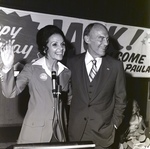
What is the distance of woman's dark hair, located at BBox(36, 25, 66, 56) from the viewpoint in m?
1.16

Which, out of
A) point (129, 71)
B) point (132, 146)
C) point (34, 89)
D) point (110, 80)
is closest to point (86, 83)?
point (110, 80)

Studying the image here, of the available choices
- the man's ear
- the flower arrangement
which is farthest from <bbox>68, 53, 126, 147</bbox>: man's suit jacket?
the flower arrangement

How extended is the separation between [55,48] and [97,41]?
0.21m

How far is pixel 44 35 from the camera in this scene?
1.18 metres

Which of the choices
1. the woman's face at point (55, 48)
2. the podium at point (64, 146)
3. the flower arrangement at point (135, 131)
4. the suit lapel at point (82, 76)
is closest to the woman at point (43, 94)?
the woman's face at point (55, 48)

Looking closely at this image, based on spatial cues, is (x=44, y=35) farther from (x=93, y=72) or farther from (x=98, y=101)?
(x=98, y=101)

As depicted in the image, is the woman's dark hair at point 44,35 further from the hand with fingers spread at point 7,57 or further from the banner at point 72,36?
the hand with fingers spread at point 7,57

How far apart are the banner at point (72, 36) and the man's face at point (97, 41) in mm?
79

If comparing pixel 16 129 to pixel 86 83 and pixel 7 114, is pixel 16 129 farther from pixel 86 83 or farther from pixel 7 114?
pixel 86 83

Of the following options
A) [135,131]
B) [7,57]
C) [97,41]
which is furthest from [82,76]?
[135,131]

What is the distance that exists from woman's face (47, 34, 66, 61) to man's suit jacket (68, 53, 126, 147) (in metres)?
0.12

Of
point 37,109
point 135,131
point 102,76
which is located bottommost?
point 135,131

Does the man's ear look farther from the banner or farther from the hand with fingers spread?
the hand with fingers spread

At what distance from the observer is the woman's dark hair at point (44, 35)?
116 cm
